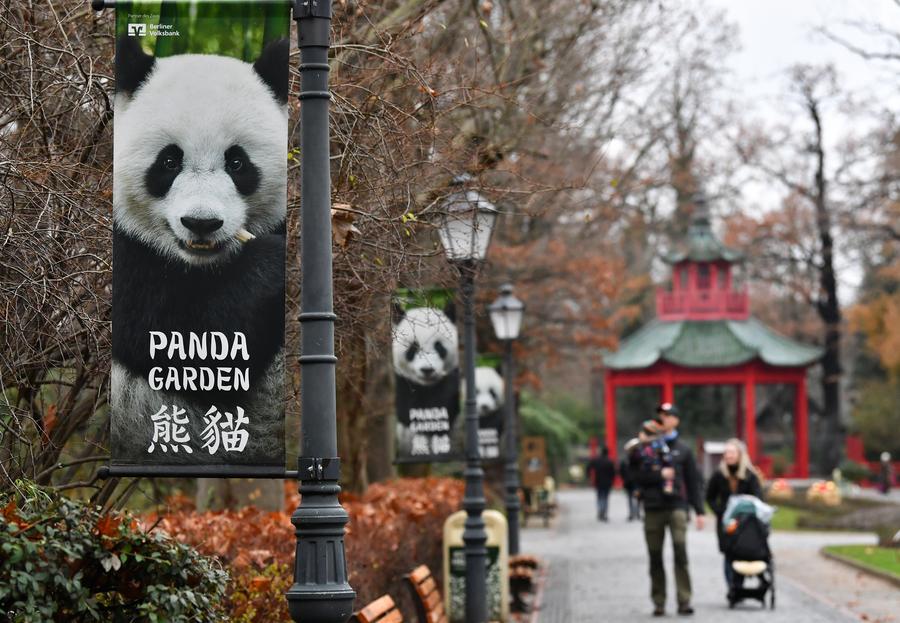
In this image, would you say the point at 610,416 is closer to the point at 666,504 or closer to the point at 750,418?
the point at 750,418

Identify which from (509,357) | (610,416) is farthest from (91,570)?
(610,416)

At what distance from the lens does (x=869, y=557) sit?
23047 mm

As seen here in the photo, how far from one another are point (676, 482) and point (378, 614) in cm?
716

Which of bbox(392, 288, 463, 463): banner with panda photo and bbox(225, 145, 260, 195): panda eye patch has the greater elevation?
bbox(225, 145, 260, 195): panda eye patch

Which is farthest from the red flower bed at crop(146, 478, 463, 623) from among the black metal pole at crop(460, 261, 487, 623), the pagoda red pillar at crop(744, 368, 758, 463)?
the pagoda red pillar at crop(744, 368, 758, 463)

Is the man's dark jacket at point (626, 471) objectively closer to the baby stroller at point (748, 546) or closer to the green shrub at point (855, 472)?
the baby stroller at point (748, 546)

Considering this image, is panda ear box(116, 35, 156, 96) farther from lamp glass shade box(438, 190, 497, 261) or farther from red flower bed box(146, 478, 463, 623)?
lamp glass shade box(438, 190, 497, 261)

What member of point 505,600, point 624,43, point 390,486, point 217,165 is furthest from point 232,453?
point 624,43

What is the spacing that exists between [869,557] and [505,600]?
10175mm

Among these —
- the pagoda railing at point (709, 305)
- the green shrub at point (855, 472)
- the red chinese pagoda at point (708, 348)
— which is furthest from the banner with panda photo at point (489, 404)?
the green shrub at point (855, 472)

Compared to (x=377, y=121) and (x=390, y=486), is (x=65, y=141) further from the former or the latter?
(x=390, y=486)

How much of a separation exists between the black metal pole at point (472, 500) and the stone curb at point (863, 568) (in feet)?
25.0

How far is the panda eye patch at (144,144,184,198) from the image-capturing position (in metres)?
6.76

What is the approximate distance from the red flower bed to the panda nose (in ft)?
4.07
